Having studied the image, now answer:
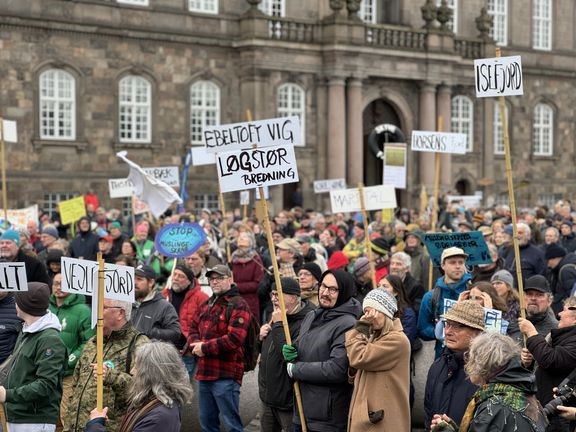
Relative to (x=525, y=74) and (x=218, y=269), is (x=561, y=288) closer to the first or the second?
(x=218, y=269)

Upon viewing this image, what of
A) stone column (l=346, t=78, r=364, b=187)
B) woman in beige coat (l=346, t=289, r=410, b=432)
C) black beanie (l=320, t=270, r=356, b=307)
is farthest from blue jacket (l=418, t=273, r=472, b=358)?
stone column (l=346, t=78, r=364, b=187)

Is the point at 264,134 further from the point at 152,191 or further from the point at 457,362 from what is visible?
the point at 152,191

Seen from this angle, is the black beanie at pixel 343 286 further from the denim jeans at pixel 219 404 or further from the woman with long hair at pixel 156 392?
the woman with long hair at pixel 156 392

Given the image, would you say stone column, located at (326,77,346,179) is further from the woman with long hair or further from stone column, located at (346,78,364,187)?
the woman with long hair

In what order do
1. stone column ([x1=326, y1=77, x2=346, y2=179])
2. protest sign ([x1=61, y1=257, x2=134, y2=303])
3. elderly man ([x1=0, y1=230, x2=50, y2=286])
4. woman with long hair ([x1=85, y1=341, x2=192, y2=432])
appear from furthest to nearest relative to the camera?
stone column ([x1=326, y1=77, x2=346, y2=179]) → elderly man ([x1=0, y1=230, x2=50, y2=286]) → protest sign ([x1=61, y1=257, x2=134, y2=303]) → woman with long hair ([x1=85, y1=341, x2=192, y2=432])

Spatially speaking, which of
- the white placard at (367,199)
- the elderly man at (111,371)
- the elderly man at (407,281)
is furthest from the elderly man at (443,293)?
the white placard at (367,199)

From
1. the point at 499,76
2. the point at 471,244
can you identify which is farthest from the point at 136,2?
the point at 499,76

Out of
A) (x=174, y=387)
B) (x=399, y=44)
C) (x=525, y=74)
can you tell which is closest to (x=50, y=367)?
(x=174, y=387)

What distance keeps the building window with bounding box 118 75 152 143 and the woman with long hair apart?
1069 inches

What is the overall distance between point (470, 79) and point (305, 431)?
111ft

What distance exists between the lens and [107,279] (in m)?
8.51

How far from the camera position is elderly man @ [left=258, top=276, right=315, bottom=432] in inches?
389

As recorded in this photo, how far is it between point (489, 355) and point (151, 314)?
15.2ft

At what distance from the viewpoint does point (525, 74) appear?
45.4 metres
